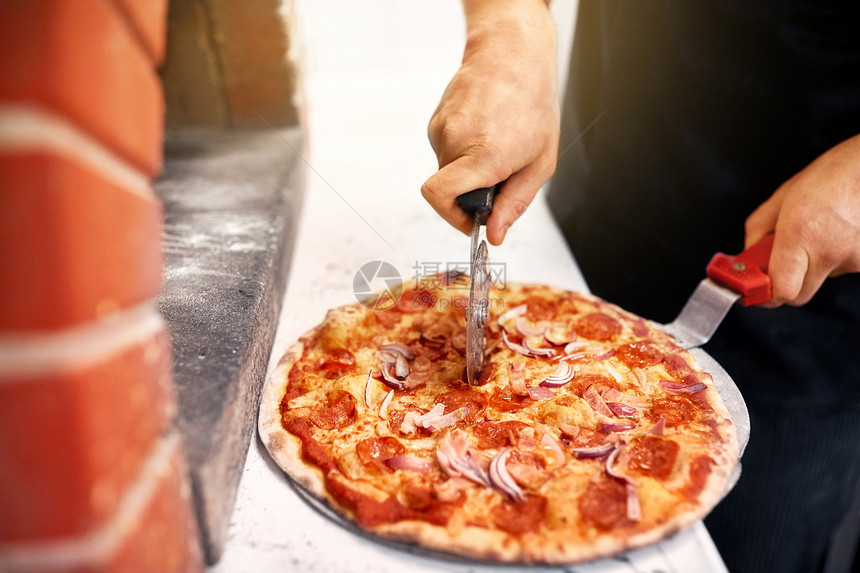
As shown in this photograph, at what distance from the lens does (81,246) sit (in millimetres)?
608

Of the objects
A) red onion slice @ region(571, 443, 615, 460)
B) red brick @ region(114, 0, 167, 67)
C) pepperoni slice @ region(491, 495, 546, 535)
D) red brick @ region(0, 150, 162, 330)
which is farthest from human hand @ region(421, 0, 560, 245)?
red brick @ region(0, 150, 162, 330)

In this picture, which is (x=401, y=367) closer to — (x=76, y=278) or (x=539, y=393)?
(x=539, y=393)

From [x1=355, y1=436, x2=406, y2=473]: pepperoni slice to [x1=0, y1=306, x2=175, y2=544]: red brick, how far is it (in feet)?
2.08

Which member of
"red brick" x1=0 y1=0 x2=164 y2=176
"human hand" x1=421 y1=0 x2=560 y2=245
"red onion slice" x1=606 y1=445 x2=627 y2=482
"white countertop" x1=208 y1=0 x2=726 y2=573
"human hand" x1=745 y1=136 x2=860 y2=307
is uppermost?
"red brick" x1=0 y1=0 x2=164 y2=176

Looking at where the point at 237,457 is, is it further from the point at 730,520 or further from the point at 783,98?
the point at 783,98

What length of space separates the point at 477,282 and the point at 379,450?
1.67ft

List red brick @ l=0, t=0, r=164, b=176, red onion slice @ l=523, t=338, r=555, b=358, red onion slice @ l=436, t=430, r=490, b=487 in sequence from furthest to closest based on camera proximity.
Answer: red onion slice @ l=523, t=338, r=555, b=358
red onion slice @ l=436, t=430, r=490, b=487
red brick @ l=0, t=0, r=164, b=176

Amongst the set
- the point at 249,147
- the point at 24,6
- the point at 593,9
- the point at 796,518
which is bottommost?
the point at 796,518

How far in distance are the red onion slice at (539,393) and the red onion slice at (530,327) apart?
0.93 ft

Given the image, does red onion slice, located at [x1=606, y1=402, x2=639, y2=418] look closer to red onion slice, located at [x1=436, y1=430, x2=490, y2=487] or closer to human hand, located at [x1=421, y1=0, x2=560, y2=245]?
red onion slice, located at [x1=436, y1=430, x2=490, y2=487]

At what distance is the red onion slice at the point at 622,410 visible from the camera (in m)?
1.44

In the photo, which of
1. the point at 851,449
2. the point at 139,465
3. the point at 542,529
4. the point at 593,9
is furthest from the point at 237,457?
the point at 593,9

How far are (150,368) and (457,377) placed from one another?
3.19 ft

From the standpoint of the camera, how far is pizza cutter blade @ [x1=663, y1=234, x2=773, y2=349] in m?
1.65
